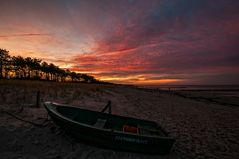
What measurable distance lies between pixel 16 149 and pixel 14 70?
90.6 m

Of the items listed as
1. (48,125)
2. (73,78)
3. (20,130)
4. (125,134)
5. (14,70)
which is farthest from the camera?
(73,78)

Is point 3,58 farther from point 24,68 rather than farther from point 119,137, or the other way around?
point 119,137

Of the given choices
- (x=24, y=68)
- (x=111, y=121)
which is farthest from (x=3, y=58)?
(x=111, y=121)

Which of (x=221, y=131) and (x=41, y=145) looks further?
(x=221, y=131)

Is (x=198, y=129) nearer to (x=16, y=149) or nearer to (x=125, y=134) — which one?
(x=125, y=134)

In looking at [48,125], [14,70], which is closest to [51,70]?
[14,70]

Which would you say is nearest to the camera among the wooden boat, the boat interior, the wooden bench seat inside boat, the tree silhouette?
the wooden boat

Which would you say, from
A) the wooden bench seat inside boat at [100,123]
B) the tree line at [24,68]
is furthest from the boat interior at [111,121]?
the tree line at [24,68]

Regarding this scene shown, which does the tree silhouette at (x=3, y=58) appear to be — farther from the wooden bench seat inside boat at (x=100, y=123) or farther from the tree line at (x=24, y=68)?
the wooden bench seat inside boat at (x=100, y=123)

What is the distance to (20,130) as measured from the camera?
20.1 feet

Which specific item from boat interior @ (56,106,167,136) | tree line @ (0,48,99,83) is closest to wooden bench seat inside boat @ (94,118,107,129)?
boat interior @ (56,106,167,136)

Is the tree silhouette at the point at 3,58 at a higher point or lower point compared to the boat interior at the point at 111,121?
higher

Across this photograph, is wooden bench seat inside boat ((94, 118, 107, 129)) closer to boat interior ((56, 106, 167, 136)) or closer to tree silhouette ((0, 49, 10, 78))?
boat interior ((56, 106, 167, 136))

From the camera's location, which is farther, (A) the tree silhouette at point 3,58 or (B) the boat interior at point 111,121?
(A) the tree silhouette at point 3,58
